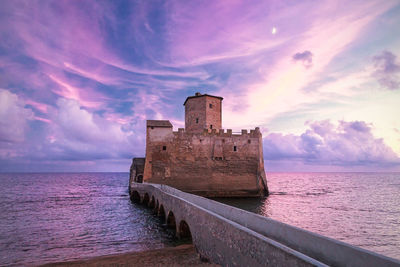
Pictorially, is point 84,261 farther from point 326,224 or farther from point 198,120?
point 198,120

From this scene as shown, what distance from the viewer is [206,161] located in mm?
27297

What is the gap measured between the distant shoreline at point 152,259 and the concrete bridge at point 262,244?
50cm

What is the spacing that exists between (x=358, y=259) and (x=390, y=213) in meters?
22.9

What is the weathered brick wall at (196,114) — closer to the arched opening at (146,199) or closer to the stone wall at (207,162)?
the stone wall at (207,162)

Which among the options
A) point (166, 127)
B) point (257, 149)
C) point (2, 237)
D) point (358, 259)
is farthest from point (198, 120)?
point (358, 259)

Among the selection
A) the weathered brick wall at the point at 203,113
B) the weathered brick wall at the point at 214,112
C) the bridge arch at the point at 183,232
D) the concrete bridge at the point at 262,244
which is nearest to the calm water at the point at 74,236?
the bridge arch at the point at 183,232

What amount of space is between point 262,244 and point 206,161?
22196 mm

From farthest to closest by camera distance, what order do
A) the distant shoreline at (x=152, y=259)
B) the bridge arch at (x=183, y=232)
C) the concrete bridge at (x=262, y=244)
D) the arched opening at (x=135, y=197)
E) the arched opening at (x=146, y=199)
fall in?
1. the arched opening at (x=135, y=197)
2. the arched opening at (x=146, y=199)
3. the bridge arch at (x=183, y=232)
4. the distant shoreline at (x=152, y=259)
5. the concrete bridge at (x=262, y=244)

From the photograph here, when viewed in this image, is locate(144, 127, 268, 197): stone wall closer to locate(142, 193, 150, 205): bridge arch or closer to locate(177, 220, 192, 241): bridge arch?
locate(142, 193, 150, 205): bridge arch

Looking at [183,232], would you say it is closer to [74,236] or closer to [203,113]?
[74,236]

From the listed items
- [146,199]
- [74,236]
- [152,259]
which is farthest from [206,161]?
[152,259]

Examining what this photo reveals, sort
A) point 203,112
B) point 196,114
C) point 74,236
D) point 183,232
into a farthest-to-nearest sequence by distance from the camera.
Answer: point 196,114 → point 203,112 → point 74,236 → point 183,232

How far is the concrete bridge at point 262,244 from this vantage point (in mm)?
Answer: 4512

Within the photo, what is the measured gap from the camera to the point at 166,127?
1073 inches
